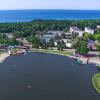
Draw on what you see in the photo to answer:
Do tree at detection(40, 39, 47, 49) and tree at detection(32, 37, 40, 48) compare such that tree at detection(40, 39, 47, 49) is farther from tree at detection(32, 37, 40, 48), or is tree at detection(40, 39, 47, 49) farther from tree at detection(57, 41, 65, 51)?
tree at detection(57, 41, 65, 51)

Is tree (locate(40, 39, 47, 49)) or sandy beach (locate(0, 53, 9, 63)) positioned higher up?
tree (locate(40, 39, 47, 49))

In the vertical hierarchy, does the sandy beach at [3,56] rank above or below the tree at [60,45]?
below

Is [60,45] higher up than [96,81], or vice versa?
[60,45]

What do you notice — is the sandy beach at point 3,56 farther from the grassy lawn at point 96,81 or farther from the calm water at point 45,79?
the grassy lawn at point 96,81

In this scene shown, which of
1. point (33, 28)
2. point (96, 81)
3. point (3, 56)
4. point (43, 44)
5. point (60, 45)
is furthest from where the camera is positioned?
point (33, 28)

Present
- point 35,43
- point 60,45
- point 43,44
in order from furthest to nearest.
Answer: point 35,43 < point 43,44 < point 60,45

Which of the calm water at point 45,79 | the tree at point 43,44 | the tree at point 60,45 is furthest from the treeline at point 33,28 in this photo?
the calm water at point 45,79

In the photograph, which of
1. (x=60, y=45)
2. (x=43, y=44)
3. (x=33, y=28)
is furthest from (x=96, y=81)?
(x=33, y=28)

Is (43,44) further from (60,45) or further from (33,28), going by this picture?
(33,28)

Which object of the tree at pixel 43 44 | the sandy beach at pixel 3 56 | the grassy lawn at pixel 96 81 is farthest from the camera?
the tree at pixel 43 44

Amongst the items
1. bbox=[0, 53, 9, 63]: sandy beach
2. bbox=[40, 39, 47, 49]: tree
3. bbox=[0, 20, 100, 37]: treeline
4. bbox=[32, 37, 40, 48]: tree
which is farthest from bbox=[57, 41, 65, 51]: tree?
bbox=[0, 20, 100, 37]: treeline
